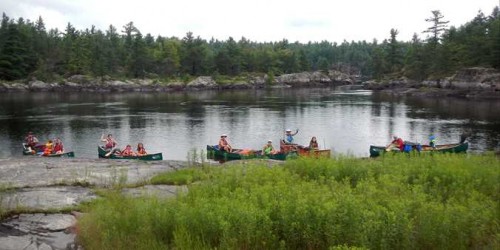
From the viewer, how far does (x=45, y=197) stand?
11.9 metres

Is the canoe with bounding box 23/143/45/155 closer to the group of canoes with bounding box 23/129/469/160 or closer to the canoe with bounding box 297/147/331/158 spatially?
the group of canoes with bounding box 23/129/469/160

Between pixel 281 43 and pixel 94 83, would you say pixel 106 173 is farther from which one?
pixel 281 43

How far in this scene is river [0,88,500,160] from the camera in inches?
1503

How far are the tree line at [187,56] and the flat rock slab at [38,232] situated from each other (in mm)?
80297

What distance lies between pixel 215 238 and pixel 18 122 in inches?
1913

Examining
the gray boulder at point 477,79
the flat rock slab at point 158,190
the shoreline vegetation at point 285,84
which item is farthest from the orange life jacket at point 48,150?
the gray boulder at point 477,79

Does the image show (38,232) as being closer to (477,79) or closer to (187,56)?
(477,79)

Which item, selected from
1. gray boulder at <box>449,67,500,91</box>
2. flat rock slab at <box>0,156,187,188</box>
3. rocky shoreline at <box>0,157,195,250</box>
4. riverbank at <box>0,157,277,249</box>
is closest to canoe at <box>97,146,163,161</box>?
flat rock slab at <box>0,156,187,188</box>

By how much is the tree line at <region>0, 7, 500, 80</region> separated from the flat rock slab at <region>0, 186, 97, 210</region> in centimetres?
7859

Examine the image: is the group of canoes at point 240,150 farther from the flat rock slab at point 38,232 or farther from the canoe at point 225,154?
the flat rock slab at point 38,232

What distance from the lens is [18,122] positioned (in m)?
48.9

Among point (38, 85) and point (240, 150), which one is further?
point (38, 85)

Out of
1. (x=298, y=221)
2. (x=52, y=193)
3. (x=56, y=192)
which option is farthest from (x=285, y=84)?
(x=298, y=221)

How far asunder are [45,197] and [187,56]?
119 m
